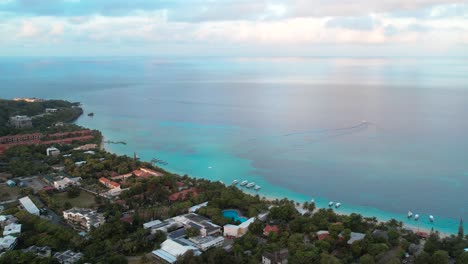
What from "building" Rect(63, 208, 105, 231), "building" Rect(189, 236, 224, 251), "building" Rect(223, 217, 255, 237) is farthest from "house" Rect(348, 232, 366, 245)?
"building" Rect(63, 208, 105, 231)

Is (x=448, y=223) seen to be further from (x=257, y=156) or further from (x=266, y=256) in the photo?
(x=257, y=156)

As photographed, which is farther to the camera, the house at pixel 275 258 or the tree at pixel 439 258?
the house at pixel 275 258

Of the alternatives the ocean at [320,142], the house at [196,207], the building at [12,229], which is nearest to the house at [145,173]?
the ocean at [320,142]

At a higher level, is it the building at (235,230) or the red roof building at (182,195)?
the red roof building at (182,195)

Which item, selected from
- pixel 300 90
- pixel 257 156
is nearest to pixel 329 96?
pixel 300 90

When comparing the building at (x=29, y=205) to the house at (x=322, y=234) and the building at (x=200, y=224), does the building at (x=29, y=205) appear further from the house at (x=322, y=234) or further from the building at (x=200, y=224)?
the house at (x=322, y=234)

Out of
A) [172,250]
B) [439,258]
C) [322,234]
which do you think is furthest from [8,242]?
[439,258]

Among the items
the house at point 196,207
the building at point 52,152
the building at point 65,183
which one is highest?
the building at point 52,152

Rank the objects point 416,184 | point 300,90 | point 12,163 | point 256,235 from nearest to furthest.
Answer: point 256,235 → point 416,184 → point 12,163 → point 300,90
